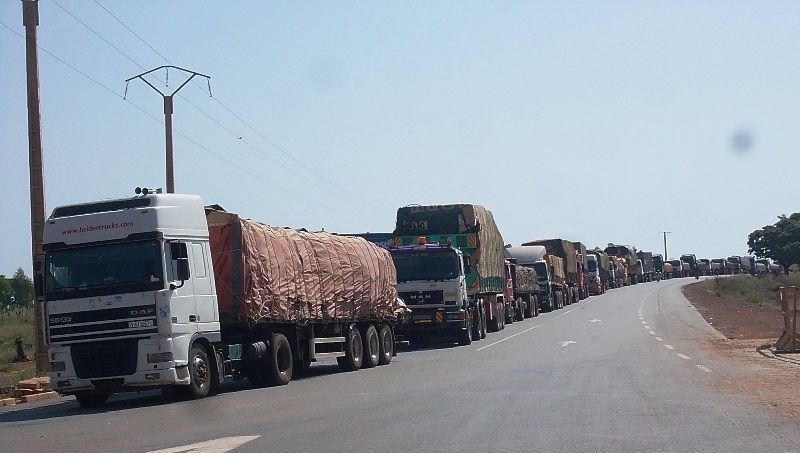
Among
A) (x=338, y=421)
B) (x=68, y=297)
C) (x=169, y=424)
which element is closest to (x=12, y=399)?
(x=68, y=297)

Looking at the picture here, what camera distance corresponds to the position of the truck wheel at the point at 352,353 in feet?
73.2

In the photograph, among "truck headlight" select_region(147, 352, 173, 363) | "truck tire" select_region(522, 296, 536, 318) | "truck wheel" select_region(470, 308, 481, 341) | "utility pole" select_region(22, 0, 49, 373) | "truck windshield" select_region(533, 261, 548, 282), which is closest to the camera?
"truck headlight" select_region(147, 352, 173, 363)

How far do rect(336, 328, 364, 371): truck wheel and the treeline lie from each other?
8135 cm

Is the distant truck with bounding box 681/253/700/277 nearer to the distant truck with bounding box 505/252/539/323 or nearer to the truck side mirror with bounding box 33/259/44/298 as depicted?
the distant truck with bounding box 505/252/539/323

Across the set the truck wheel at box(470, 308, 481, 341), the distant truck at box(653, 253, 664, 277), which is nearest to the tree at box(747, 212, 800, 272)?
the distant truck at box(653, 253, 664, 277)

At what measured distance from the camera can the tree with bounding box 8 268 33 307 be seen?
98.2 metres

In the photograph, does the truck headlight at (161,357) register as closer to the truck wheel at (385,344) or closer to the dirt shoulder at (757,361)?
the dirt shoulder at (757,361)

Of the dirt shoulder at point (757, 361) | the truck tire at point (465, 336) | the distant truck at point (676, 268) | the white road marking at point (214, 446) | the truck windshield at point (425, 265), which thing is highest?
the distant truck at point (676, 268)

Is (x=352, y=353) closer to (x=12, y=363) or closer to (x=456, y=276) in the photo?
(x=456, y=276)

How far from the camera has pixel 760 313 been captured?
4331cm

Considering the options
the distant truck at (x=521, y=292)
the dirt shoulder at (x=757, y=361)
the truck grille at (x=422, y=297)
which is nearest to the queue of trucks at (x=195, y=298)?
the truck grille at (x=422, y=297)

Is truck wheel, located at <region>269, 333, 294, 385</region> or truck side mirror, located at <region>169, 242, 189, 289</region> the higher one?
truck side mirror, located at <region>169, 242, 189, 289</region>

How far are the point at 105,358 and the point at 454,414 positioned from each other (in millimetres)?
6306

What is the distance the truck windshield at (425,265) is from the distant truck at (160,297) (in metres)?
10.4
